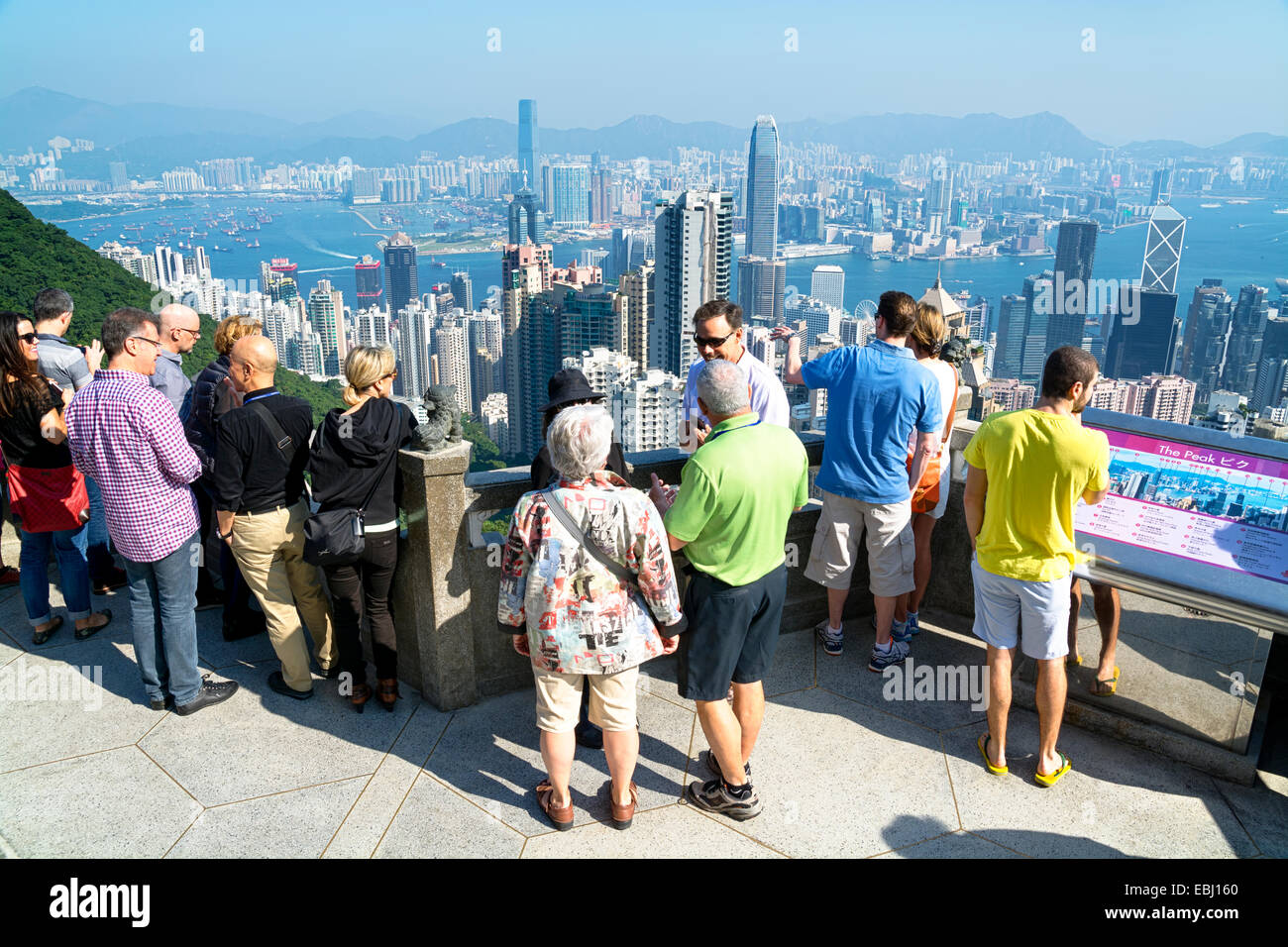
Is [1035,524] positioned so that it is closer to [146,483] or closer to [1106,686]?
[1106,686]

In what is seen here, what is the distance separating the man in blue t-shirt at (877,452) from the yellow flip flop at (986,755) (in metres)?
0.72

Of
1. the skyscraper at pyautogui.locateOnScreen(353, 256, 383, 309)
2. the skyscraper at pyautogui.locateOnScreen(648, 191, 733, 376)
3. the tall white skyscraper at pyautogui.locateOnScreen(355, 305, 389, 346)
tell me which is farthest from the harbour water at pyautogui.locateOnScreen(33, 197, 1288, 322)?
the skyscraper at pyautogui.locateOnScreen(648, 191, 733, 376)

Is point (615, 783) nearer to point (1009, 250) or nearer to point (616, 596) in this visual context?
point (616, 596)

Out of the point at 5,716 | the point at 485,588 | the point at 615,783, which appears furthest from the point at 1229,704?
the point at 5,716

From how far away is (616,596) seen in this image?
290 cm

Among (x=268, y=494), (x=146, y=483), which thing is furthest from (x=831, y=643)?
(x=146, y=483)

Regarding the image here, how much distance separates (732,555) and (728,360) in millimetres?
1182

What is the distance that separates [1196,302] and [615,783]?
109 metres

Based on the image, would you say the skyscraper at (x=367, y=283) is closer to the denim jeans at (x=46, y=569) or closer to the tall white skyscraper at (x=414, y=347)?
the tall white skyscraper at (x=414, y=347)

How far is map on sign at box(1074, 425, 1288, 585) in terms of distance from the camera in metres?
→ 3.54

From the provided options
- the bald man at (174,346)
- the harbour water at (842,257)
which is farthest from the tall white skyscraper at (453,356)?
the bald man at (174,346)

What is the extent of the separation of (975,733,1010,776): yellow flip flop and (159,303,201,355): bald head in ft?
15.3

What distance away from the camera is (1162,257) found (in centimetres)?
11556
